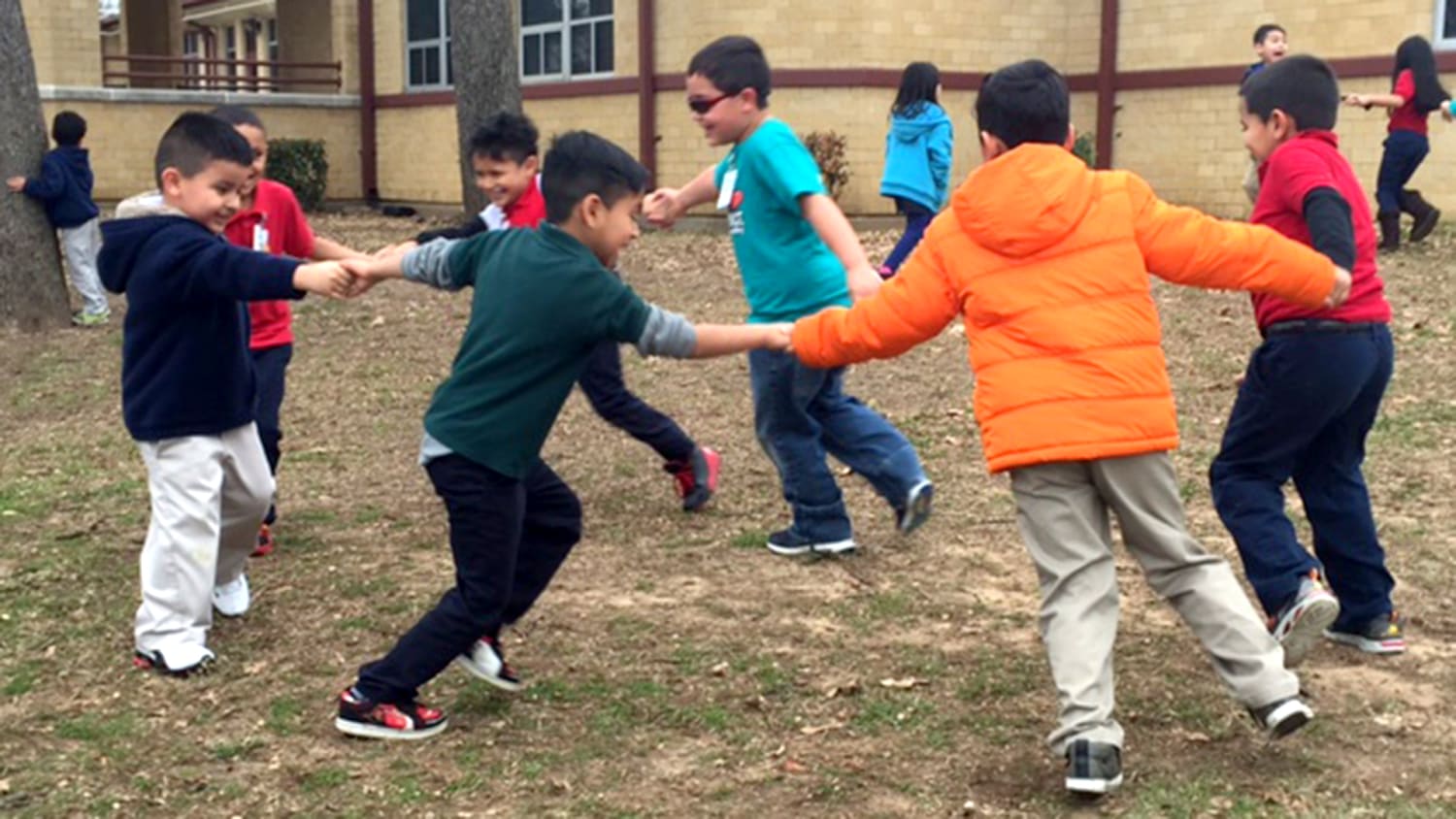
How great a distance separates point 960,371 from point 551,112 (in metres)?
12.3

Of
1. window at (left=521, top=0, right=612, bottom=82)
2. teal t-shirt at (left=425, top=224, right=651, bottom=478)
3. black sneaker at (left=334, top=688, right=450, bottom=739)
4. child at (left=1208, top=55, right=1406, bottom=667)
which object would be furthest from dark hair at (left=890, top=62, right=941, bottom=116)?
window at (left=521, top=0, right=612, bottom=82)

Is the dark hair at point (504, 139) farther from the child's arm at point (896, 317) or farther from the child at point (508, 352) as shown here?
the child's arm at point (896, 317)

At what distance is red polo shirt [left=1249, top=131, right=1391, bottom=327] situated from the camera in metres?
4.46

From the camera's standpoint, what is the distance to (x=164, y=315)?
479cm

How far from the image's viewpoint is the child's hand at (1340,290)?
410 centimetres

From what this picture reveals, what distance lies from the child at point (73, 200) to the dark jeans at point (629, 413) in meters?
6.24

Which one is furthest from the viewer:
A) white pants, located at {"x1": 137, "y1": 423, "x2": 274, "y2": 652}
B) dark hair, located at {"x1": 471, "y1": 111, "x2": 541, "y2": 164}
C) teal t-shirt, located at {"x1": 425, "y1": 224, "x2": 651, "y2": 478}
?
dark hair, located at {"x1": 471, "y1": 111, "x2": 541, "y2": 164}

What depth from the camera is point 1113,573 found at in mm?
3928

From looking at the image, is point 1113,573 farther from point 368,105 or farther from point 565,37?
point 368,105

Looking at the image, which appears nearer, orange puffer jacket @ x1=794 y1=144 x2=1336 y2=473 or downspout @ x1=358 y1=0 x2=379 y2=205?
orange puffer jacket @ x1=794 y1=144 x2=1336 y2=473

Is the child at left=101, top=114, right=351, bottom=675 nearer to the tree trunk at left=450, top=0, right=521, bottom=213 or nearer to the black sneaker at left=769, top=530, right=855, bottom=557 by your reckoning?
the black sneaker at left=769, top=530, right=855, bottom=557

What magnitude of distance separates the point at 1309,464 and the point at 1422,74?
9758 millimetres

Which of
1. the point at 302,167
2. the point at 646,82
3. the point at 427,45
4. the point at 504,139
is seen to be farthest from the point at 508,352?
the point at 427,45

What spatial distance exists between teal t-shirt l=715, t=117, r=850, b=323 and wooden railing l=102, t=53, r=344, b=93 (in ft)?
65.3
